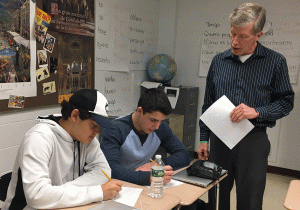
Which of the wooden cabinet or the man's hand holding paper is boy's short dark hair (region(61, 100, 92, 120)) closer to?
the man's hand holding paper

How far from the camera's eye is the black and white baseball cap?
1.27 metres

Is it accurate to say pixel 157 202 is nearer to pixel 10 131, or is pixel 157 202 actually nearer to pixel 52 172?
pixel 52 172

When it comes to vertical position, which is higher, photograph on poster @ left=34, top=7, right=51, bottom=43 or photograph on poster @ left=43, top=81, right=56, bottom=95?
photograph on poster @ left=34, top=7, right=51, bottom=43

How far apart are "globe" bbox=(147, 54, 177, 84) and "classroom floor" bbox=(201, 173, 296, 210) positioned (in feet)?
5.83

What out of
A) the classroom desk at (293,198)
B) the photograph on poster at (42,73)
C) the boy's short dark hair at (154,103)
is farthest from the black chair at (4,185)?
the photograph on poster at (42,73)

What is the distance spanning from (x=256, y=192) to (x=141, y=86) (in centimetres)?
→ 274

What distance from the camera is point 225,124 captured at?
68.4 inches

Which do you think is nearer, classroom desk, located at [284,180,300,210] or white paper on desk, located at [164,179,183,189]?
classroom desk, located at [284,180,300,210]

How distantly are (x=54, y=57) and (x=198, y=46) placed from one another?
7.87ft

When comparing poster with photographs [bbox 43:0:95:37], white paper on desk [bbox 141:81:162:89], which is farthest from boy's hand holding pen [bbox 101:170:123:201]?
white paper on desk [bbox 141:81:162:89]

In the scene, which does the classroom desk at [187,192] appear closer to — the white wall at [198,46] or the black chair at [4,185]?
the black chair at [4,185]

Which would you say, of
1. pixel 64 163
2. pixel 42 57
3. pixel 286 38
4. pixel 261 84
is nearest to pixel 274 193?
pixel 286 38

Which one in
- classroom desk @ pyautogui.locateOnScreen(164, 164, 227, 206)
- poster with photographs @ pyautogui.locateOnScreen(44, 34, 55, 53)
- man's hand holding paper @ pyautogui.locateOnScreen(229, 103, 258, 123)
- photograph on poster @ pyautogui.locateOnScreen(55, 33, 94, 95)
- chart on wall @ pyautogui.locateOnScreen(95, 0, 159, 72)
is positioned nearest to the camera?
classroom desk @ pyautogui.locateOnScreen(164, 164, 227, 206)

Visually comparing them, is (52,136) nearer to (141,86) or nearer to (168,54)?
(141,86)
